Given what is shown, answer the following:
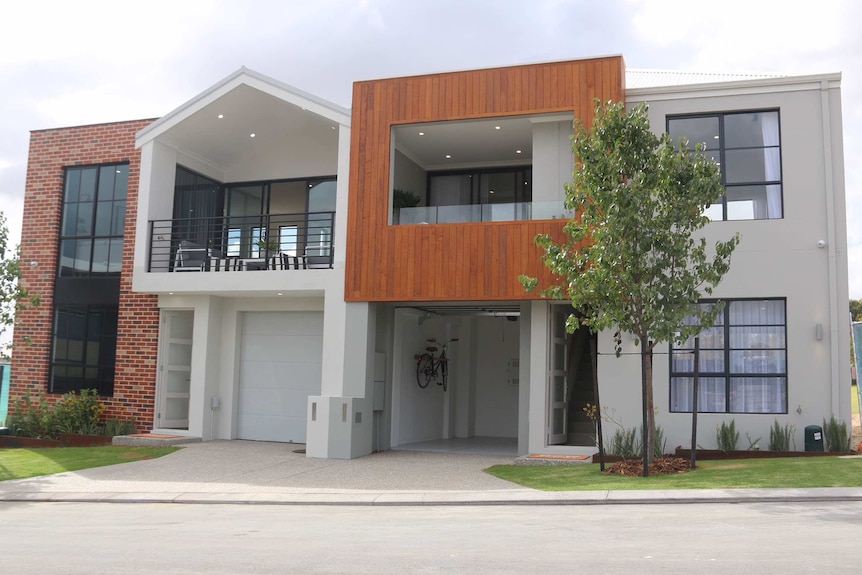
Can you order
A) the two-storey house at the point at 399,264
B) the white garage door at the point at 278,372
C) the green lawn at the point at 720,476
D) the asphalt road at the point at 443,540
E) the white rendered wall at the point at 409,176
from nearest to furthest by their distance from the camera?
the asphalt road at the point at 443,540
the green lawn at the point at 720,476
the two-storey house at the point at 399,264
the white rendered wall at the point at 409,176
the white garage door at the point at 278,372

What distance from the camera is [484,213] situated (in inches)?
575

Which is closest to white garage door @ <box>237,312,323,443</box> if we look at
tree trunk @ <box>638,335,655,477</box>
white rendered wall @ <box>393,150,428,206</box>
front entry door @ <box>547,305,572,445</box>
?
white rendered wall @ <box>393,150,428,206</box>

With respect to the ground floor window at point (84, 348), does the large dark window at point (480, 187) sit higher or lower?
higher

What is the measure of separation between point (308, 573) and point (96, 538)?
2810 millimetres

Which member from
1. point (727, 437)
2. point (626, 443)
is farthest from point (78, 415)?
point (727, 437)

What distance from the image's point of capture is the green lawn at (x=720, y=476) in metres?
10.3

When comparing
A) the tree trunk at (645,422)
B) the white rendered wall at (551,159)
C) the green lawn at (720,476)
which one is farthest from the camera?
the white rendered wall at (551,159)

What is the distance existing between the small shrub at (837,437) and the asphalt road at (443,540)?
4512mm

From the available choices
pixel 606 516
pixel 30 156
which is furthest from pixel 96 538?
pixel 30 156

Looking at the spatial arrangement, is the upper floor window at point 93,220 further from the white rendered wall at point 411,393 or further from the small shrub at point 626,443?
the small shrub at point 626,443

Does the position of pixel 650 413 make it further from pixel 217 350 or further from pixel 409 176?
pixel 217 350

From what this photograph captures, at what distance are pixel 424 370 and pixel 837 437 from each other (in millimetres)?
7714

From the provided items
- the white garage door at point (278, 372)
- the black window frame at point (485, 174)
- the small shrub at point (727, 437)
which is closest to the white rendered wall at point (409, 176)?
the black window frame at point (485, 174)

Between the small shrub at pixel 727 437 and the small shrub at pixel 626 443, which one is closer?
the small shrub at pixel 727 437
